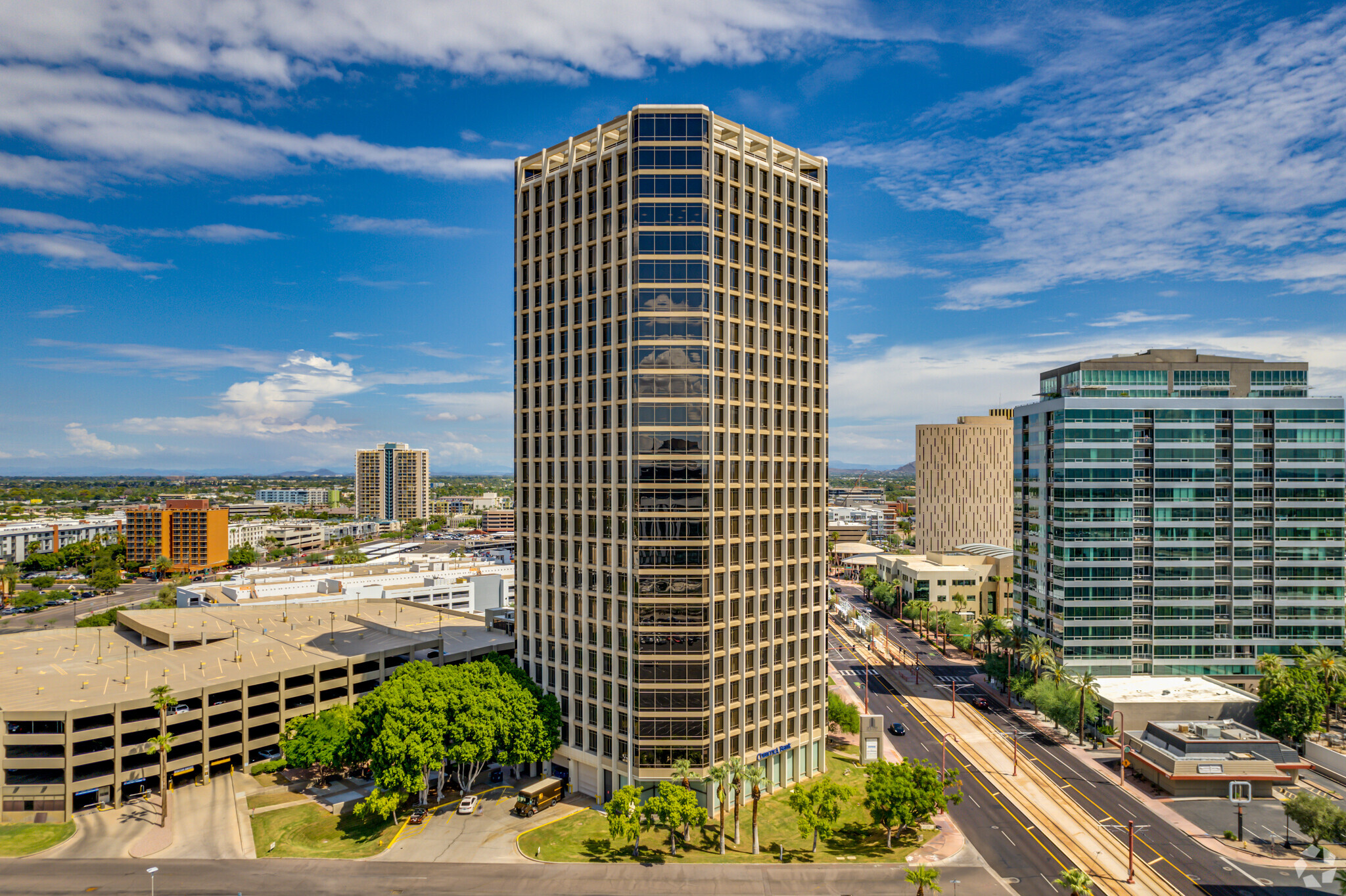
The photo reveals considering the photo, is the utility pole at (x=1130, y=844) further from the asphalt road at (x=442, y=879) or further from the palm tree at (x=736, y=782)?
the palm tree at (x=736, y=782)

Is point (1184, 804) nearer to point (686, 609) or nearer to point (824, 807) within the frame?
point (824, 807)

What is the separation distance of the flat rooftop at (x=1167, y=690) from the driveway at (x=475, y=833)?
87.6 meters

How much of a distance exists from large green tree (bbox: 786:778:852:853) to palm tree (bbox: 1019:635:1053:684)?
64.8 metres

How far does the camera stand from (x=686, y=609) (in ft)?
279

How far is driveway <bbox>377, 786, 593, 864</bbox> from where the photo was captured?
75.2m

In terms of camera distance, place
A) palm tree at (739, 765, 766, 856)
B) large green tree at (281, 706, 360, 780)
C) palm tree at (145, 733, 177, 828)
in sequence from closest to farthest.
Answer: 1. palm tree at (739, 765, 766, 856)
2. palm tree at (145, 733, 177, 828)
3. large green tree at (281, 706, 360, 780)

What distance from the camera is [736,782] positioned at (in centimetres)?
7781

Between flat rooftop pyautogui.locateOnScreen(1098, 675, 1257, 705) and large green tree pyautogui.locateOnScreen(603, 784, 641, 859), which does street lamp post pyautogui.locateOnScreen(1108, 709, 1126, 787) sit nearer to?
flat rooftop pyautogui.locateOnScreen(1098, 675, 1257, 705)

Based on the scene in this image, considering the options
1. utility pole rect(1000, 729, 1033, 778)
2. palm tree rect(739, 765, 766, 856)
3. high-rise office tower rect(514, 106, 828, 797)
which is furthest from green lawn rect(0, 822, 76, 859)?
utility pole rect(1000, 729, 1033, 778)

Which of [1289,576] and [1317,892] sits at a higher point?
[1289,576]

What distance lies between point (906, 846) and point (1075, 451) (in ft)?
258

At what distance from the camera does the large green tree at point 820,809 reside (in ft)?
243

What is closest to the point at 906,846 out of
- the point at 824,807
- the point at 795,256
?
the point at 824,807

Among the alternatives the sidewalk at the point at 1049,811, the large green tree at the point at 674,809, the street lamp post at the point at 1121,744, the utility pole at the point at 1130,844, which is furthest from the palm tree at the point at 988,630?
the large green tree at the point at 674,809
